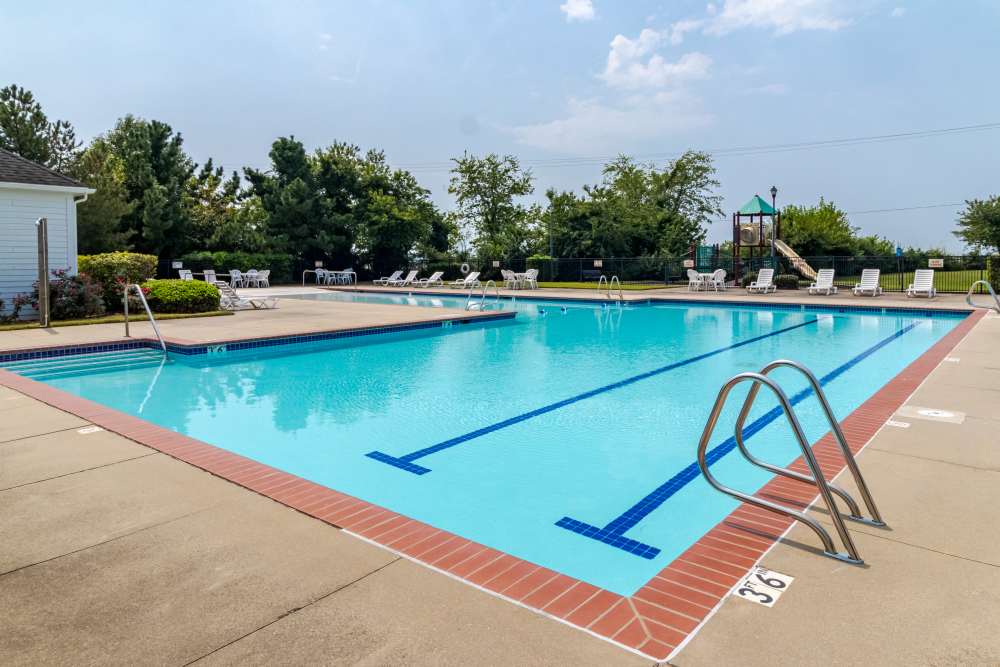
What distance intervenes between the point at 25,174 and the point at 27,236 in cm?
129

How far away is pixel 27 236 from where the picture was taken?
44.8 ft

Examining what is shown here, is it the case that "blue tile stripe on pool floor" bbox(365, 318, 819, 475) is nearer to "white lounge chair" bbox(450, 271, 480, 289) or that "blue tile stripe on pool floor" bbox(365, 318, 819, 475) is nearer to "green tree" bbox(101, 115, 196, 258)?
"white lounge chair" bbox(450, 271, 480, 289)

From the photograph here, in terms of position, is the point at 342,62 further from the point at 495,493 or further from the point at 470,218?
the point at 495,493

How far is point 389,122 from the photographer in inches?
1550

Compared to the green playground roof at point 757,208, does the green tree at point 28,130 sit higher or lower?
higher

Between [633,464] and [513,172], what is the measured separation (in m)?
33.1

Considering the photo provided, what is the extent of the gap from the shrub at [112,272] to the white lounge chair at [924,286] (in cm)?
2134

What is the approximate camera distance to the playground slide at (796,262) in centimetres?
2679

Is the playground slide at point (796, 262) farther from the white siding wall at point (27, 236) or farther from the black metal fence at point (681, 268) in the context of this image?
the white siding wall at point (27, 236)

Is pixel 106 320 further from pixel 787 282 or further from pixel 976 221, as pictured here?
pixel 976 221

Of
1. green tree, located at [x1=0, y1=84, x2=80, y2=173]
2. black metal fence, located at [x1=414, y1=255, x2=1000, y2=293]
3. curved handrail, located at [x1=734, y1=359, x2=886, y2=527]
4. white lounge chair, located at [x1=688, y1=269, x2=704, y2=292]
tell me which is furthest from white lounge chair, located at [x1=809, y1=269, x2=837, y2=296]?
green tree, located at [x1=0, y1=84, x2=80, y2=173]

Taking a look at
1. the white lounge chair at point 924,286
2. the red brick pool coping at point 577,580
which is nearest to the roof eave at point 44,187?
the red brick pool coping at point 577,580

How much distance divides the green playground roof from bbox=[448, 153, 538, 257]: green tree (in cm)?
1169

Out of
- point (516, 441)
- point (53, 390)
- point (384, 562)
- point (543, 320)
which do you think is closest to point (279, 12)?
point (543, 320)
